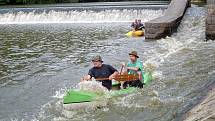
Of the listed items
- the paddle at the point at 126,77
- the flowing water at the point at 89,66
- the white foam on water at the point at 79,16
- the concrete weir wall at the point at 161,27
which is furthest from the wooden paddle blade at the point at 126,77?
the white foam on water at the point at 79,16

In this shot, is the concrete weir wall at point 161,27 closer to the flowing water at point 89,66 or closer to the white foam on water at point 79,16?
the flowing water at point 89,66

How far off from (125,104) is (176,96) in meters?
1.30

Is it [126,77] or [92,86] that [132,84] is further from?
[92,86]

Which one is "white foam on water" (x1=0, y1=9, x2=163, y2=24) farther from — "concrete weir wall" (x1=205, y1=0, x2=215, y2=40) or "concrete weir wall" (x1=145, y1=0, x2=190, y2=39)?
"concrete weir wall" (x1=205, y1=0, x2=215, y2=40)

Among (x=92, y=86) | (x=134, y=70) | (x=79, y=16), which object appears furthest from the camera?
(x=79, y=16)

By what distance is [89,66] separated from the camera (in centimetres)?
1691

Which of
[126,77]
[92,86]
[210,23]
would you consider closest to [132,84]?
[126,77]

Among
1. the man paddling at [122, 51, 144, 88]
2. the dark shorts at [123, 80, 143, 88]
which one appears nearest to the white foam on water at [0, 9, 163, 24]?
the man paddling at [122, 51, 144, 88]

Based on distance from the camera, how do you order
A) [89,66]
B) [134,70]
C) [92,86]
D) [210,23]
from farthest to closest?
[210,23] < [89,66] < [134,70] < [92,86]

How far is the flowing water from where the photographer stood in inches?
407

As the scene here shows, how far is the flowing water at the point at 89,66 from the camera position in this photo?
10344mm

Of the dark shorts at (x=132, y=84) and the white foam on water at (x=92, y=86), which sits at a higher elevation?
the white foam on water at (x=92, y=86)

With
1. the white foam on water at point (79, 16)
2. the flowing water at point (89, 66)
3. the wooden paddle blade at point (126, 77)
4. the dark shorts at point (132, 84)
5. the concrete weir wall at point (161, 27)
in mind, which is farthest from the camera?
the white foam on water at point (79, 16)

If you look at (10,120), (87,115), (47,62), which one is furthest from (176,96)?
(47,62)
